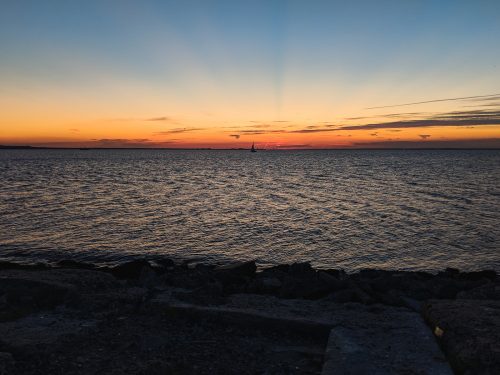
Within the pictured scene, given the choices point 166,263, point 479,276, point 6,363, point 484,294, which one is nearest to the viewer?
point 6,363

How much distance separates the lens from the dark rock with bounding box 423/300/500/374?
577cm

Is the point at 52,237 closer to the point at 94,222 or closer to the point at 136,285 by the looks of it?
the point at 94,222

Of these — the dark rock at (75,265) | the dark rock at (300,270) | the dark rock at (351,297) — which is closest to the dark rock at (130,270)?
the dark rock at (75,265)

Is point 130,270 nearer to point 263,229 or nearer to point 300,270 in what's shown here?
point 300,270

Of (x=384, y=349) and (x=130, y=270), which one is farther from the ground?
(x=384, y=349)

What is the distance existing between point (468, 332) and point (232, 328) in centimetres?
394

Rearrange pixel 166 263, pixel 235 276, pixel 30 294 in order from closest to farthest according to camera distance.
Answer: pixel 30 294
pixel 235 276
pixel 166 263

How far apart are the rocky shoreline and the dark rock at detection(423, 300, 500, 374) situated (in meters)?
0.02

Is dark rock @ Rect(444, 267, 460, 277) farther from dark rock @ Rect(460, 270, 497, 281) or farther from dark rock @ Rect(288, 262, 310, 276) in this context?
dark rock @ Rect(288, 262, 310, 276)

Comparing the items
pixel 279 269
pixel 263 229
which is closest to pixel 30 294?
pixel 279 269

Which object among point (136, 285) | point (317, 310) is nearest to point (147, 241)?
point (136, 285)

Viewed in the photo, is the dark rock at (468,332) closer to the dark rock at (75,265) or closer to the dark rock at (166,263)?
the dark rock at (166,263)

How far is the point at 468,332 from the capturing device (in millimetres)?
6457

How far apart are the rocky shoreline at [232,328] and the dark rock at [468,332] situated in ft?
0.06
